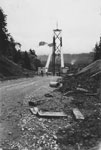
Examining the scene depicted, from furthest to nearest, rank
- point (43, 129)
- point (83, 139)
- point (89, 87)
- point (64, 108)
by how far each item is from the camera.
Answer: point (89, 87)
point (64, 108)
point (43, 129)
point (83, 139)

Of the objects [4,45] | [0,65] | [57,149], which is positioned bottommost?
[57,149]

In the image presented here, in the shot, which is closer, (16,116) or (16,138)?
(16,138)

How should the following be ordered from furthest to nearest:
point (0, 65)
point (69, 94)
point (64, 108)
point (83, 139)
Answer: point (0, 65) → point (69, 94) → point (64, 108) → point (83, 139)

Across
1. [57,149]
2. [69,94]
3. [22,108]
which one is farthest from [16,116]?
[69,94]

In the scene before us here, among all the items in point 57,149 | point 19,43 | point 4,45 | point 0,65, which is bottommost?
point 57,149

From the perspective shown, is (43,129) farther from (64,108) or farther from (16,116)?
(64,108)

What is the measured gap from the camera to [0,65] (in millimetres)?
24984

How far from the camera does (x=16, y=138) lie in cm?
A: 443

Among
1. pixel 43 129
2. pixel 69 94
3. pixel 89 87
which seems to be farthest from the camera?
pixel 89 87

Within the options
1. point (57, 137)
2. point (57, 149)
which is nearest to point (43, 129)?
point (57, 137)

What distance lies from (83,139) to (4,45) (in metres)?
28.8

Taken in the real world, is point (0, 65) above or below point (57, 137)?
above

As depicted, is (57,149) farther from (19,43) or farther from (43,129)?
(19,43)

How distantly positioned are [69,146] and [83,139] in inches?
20.1
